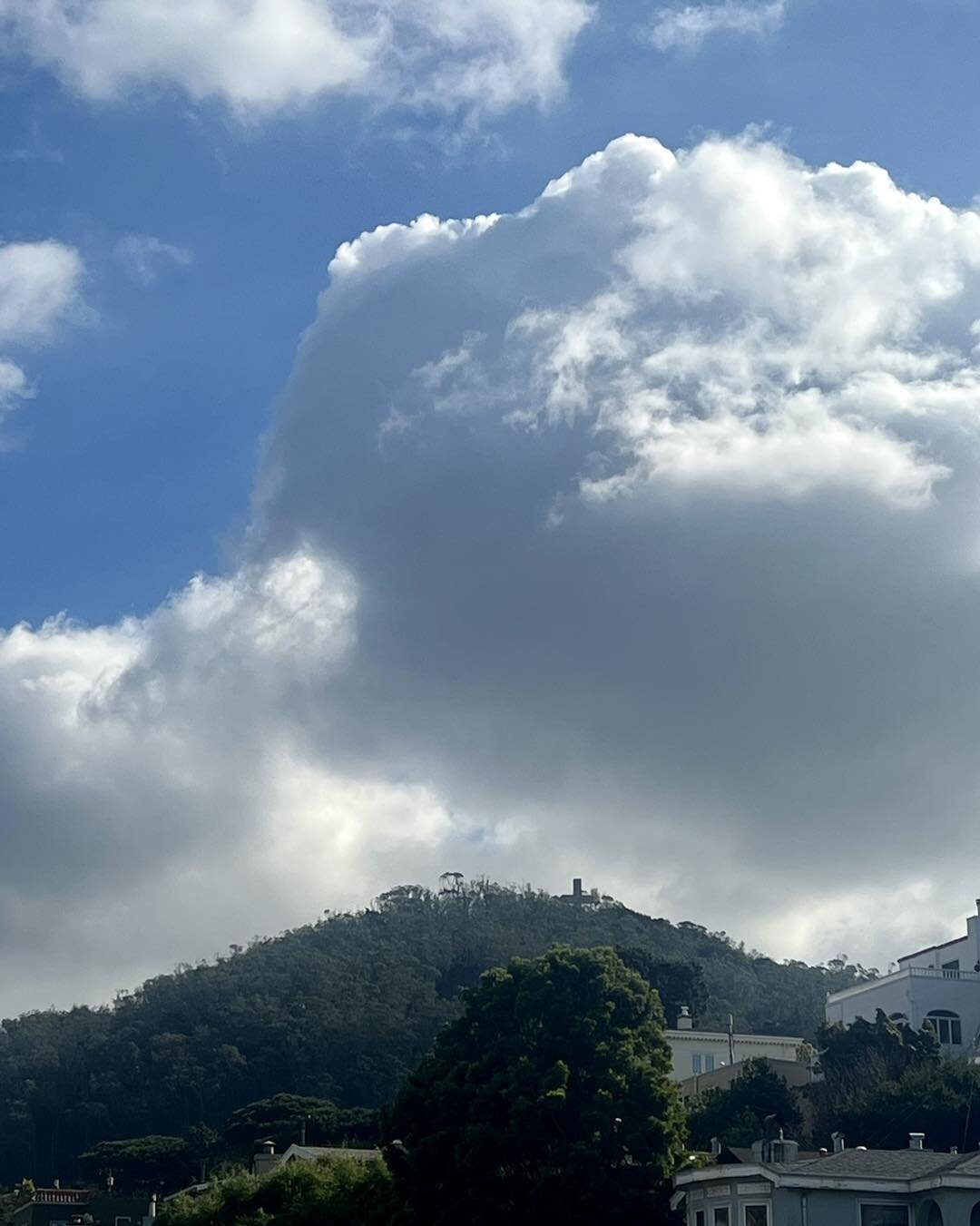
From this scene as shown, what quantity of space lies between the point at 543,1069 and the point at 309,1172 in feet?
47.4

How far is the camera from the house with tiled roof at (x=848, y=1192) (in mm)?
46031

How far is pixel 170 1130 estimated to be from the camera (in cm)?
13400

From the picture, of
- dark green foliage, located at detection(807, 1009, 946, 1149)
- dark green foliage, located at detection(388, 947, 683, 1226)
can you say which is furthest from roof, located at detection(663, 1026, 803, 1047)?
dark green foliage, located at detection(388, 947, 683, 1226)

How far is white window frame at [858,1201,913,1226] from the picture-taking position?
47.2 meters

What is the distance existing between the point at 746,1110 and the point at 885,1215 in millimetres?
29158

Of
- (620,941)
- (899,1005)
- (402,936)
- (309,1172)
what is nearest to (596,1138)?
(309,1172)

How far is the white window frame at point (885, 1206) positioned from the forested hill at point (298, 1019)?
73931mm

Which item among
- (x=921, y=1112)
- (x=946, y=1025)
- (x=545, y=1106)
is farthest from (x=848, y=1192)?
(x=946, y=1025)

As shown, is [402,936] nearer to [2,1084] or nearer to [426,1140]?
[2,1084]

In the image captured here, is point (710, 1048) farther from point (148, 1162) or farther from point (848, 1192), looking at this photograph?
point (848, 1192)

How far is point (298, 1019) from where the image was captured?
488 feet

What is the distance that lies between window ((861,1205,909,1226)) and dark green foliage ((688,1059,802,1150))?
2616 cm

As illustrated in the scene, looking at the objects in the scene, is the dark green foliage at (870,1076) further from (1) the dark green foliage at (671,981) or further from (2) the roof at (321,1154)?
(1) the dark green foliage at (671,981)

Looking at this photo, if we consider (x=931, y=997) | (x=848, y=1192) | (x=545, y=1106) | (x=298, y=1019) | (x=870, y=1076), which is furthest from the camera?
(x=298, y=1019)
